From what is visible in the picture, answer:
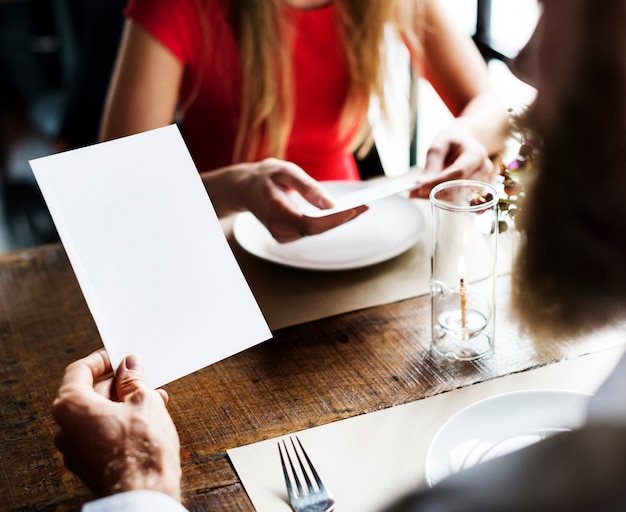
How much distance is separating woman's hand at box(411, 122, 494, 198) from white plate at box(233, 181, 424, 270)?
64 mm

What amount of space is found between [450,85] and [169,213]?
3.24 ft

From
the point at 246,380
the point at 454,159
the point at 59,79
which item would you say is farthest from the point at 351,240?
the point at 59,79

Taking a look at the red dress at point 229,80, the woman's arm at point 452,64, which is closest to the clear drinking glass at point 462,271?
the woman's arm at point 452,64

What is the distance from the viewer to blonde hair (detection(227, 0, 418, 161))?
157cm

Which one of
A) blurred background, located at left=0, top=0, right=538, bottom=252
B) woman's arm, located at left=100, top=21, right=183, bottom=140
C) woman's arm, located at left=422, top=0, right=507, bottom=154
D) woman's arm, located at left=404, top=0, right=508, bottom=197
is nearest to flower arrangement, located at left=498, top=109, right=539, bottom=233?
blurred background, located at left=0, top=0, right=538, bottom=252

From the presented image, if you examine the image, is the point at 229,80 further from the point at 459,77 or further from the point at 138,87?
the point at 459,77

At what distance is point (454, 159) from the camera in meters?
1.25

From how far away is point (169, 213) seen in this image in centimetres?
86

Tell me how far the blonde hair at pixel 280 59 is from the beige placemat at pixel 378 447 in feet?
3.01

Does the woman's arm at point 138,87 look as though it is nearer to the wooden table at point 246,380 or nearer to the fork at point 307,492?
the wooden table at point 246,380

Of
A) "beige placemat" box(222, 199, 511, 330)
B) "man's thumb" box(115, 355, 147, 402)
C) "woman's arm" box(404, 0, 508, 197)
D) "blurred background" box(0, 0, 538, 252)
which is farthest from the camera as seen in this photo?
"blurred background" box(0, 0, 538, 252)

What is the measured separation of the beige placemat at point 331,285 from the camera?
41.5 inches

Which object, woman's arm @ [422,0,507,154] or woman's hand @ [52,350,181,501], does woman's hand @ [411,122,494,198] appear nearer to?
woman's arm @ [422,0,507,154]

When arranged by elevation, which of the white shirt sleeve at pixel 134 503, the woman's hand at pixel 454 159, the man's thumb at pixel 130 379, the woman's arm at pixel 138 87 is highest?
the woman's arm at pixel 138 87
